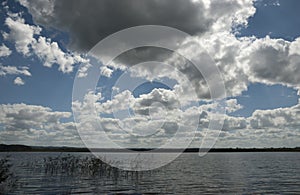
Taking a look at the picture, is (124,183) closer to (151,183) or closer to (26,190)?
(151,183)

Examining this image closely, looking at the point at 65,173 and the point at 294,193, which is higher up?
the point at 65,173

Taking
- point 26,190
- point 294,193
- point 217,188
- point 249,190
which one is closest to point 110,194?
point 26,190

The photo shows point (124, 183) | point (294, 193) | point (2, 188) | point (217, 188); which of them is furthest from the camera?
point (124, 183)

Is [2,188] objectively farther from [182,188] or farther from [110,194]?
[182,188]

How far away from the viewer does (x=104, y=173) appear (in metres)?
49.2

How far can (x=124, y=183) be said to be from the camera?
41.2 m

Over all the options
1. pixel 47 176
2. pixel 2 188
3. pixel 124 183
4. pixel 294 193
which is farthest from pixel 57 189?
pixel 294 193

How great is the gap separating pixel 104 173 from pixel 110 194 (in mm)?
16754

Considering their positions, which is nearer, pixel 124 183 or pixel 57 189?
pixel 57 189

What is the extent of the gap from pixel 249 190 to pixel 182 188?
7566mm

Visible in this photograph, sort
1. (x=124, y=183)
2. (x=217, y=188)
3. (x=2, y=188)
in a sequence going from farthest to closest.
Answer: (x=124, y=183)
(x=217, y=188)
(x=2, y=188)

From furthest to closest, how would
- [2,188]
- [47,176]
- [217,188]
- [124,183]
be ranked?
[47,176], [124,183], [217,188], [2,188]

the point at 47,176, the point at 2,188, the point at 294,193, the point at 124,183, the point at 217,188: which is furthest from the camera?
the point at 47,176

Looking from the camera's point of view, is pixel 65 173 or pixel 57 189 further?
pixel 65 173
